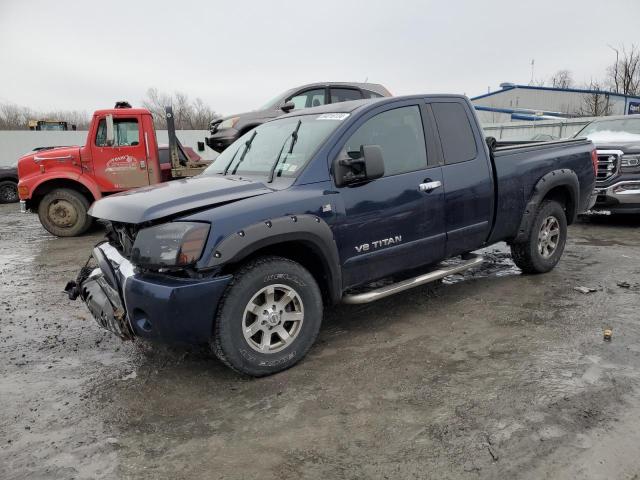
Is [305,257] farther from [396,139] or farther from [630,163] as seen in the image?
[630,163]

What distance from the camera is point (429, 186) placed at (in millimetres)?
3980

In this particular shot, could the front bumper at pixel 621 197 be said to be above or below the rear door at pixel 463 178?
below

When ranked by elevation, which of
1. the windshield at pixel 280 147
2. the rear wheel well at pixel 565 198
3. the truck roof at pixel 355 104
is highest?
the truck roof at pixel 355 104

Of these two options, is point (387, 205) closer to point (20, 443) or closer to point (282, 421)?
point (282, 421)

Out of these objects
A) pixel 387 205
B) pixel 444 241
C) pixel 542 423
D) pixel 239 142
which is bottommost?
pixel 542 423

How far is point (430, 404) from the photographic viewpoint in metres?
2.86

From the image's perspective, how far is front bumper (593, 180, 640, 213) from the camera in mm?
7832

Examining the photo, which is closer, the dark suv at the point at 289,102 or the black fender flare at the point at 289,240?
the black fender flare at the point at 289,240

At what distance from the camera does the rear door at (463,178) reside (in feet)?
13.8

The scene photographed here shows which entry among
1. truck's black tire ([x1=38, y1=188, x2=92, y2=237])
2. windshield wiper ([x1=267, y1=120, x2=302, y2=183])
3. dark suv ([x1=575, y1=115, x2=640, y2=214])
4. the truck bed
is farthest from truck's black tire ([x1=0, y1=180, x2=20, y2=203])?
dark suv ([x1=575, y1=115, x2=640, y2=214])

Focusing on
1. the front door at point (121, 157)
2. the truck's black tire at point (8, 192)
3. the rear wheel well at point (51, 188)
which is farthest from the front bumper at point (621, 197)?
the truck's black tire at point (8, 192)

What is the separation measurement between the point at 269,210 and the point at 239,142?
162 centimetres

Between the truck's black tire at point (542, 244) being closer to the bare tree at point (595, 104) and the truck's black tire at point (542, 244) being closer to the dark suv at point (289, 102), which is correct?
the dark suv at point (289, 102)

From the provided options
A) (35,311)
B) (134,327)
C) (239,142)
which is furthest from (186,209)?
(35,311)
